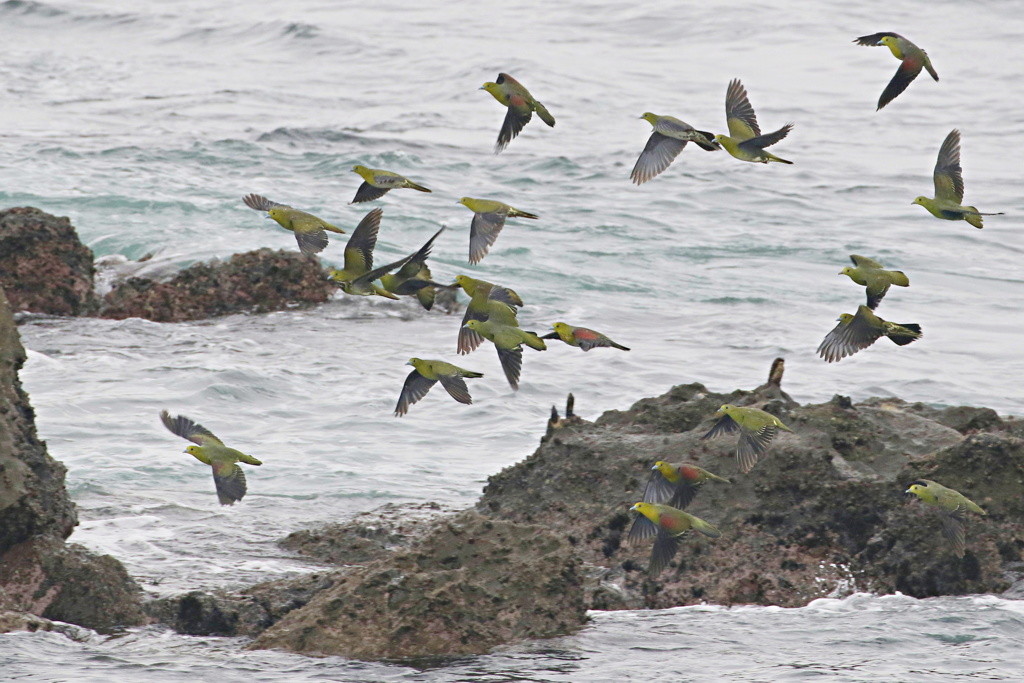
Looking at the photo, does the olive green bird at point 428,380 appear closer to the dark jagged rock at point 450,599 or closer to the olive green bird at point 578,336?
the olive green bird at point 578,336

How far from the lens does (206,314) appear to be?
45.5 feet

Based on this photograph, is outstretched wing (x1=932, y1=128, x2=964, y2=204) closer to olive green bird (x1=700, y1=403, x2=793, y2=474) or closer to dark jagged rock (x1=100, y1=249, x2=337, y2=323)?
olive green bird (x1=700, y1=403, x2=793, y2=474)

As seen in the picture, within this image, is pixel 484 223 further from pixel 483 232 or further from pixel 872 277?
pixel 872 277

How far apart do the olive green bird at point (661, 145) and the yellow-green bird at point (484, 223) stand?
1.89 feet

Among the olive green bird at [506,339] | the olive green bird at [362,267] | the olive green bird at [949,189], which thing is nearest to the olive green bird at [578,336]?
the olive green bird at [506,339]

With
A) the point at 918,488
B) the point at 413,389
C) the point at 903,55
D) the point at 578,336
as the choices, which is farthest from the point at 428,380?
the point at 903,55

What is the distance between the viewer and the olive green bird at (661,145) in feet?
20.5

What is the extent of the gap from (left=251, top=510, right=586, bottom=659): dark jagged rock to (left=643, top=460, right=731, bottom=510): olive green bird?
0.60 m

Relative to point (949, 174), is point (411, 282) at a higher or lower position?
lower

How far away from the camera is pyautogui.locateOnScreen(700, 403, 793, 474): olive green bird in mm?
6625

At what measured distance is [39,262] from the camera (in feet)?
43.1

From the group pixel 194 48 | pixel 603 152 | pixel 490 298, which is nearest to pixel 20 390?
pixel 490 298

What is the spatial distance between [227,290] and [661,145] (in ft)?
27.1

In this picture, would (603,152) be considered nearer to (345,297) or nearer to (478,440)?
(345,297)
